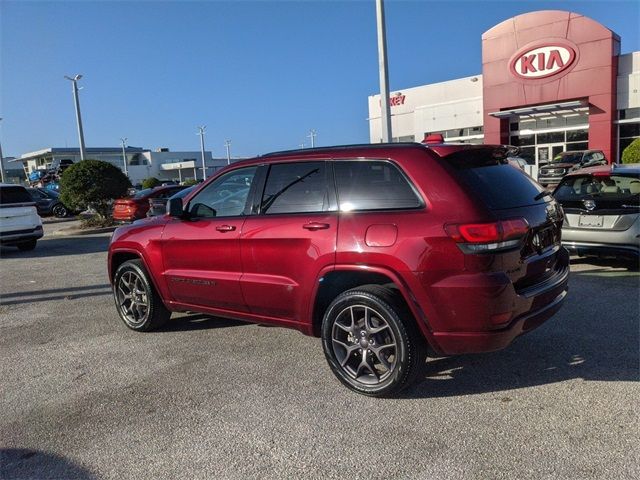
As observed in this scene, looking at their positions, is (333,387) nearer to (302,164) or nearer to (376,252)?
(376,252)

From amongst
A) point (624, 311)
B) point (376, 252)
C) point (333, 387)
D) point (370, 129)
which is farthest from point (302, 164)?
point (370, 129)

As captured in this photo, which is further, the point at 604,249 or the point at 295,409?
the point at 604,249

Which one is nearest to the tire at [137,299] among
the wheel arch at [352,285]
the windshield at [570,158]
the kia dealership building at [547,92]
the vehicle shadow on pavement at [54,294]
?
the vehicle shadow on pavement at [54,294]

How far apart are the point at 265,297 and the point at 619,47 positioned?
32.4 metres

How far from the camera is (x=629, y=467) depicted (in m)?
2.75

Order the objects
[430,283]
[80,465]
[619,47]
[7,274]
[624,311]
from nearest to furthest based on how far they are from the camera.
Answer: [80,465]
[430,283]
[624,311]
[7,274]
[619,47]

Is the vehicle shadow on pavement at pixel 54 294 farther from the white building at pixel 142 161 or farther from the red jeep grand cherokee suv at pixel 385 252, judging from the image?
the white building at pixel 142 161

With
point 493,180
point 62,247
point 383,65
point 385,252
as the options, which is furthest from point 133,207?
point 493,180

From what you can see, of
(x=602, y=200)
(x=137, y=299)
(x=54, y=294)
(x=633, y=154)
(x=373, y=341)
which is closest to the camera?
(x=373, y=341)

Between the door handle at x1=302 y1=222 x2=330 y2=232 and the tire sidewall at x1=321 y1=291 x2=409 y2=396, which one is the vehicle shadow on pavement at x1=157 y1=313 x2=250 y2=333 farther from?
the door handle at x1=302 y1=222 x2=330 y2=232

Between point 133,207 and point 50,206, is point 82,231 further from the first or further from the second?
point 50,206

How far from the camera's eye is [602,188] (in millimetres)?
7266

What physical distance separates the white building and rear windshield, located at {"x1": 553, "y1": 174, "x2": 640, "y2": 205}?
3431 inches

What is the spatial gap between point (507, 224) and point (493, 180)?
472 millimetres
